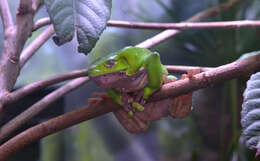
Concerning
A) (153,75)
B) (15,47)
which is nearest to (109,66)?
(153,75)

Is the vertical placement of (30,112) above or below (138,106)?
below

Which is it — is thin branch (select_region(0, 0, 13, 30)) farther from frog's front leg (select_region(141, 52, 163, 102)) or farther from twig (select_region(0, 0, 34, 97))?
frog's front leg (select_region(141, 52, 163, 102))

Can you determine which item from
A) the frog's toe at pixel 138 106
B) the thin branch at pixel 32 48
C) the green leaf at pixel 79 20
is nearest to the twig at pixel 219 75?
the frog's toe at pixel 138 106

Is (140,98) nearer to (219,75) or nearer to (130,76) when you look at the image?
(130,76)

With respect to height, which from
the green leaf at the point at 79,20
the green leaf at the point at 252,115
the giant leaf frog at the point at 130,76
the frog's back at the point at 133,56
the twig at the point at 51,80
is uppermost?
the green leaf at the point at 79,20

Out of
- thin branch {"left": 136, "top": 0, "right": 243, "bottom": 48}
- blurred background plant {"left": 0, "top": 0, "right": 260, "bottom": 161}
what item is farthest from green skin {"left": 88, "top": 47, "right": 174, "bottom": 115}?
blurred background plant {"left": 0, "top": 0, "right": 260, "bottom": 161}

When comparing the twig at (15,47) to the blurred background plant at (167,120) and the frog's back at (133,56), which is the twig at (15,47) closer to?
the frog's back at (133,56)
